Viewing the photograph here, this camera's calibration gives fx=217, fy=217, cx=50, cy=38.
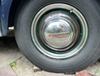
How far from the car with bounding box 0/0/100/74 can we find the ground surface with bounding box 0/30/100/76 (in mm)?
128

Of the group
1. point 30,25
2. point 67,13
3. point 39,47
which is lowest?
point 39,47

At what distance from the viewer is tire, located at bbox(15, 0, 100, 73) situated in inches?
89.0

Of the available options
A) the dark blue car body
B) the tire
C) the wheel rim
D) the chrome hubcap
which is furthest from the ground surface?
the dark blue car body

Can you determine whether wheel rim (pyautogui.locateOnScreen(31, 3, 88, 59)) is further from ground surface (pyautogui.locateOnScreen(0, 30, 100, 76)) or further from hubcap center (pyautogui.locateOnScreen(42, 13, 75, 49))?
ground surface (pyautogui.locateOnScreen(0, 30, 100, 76))

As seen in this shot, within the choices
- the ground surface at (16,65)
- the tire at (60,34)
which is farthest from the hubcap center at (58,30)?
the ground surface at (16,65)

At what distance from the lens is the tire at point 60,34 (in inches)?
89.0

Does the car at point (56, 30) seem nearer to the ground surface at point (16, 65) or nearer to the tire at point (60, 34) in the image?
the tire at point (60, 34)

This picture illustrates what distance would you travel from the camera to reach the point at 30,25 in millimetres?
2359

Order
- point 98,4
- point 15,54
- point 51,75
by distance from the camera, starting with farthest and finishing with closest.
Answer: point 15,54, point 51,75, point 98,4

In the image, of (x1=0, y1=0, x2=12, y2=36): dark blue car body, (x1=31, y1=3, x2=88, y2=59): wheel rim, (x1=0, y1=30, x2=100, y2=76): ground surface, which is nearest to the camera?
(x1=0, y1=0, x2=12, y2=36): dark blue car body

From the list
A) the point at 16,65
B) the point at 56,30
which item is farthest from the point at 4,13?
→ the point at 16,65

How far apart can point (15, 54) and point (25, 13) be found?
754 mm

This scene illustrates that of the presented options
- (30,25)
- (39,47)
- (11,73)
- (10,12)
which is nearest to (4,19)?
(10,12)

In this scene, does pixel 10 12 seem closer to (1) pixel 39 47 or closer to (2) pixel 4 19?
(2) pixel 4 19
